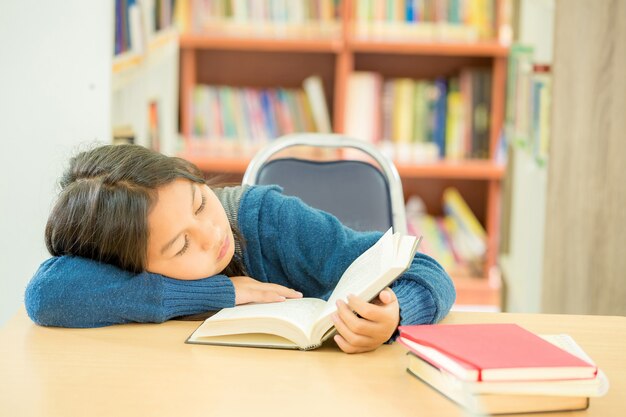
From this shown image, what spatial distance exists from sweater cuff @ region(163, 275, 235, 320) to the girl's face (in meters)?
0.01

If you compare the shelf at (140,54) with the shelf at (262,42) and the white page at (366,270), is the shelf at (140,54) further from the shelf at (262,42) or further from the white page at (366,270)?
the white page at (366,270)

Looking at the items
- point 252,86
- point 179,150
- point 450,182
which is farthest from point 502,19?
point 179,150

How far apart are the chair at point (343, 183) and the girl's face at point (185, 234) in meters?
0.58

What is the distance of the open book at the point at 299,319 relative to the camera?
114 centimetres

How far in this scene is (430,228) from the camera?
3611mm

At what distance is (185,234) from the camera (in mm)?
1310

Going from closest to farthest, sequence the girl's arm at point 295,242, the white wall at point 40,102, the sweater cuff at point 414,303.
→ 1. the sweater cuff at point 414,303
2. the girl's arm at point 295,242
3. the white wall at point 40,102

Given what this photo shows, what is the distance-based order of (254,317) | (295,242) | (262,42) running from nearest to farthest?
(254,317) < (295,242) < (262,42)

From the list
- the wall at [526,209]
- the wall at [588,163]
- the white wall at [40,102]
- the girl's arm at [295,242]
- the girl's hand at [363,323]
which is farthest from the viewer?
the wall at [526,209]

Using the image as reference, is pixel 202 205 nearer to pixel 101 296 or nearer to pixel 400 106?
pixel 101 296

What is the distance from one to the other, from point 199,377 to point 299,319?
0.58 ft

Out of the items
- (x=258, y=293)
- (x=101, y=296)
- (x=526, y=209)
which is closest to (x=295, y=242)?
(x=258, y=293)

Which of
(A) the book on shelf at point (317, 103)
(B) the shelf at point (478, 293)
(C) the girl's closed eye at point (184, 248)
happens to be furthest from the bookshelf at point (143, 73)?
(B) the shelf at point (478, 293)

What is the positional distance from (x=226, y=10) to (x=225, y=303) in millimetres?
2274
